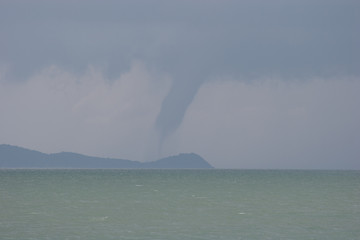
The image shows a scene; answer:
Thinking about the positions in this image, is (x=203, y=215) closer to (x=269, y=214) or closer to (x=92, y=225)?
(x=269, y=214)

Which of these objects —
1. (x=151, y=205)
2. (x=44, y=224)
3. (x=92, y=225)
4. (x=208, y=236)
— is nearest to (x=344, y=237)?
(x=208, y=236)

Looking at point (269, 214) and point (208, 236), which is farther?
point (269, 214)

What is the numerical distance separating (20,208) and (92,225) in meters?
16.9

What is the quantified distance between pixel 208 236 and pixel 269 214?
15.8m

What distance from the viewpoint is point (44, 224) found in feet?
148

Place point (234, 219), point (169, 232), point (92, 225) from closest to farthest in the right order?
point (169, 232)
point (92, 225)
point (234, 219)

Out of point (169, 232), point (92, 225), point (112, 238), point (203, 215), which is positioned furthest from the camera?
point (203, 215)

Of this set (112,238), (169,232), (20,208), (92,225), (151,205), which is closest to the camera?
(112,238)

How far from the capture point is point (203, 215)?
53.1 metres

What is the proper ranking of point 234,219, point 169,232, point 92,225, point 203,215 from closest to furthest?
point 169,232 → point 92,225 → point 234,219 → point 203,215

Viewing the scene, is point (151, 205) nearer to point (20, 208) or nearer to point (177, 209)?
point (177, 209)

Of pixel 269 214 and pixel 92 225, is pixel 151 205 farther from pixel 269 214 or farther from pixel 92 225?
pixel 92 225

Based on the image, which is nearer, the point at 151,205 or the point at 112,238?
the point at 112,238

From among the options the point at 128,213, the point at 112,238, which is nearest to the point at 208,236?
the point at 112,238
